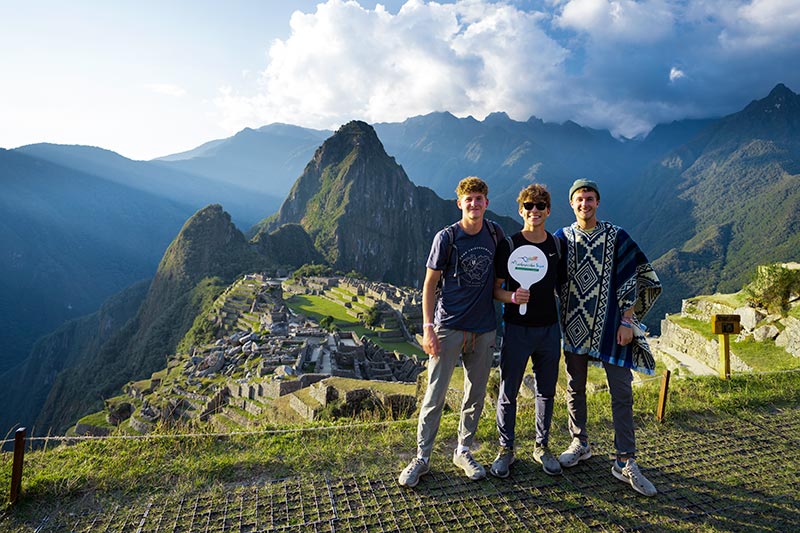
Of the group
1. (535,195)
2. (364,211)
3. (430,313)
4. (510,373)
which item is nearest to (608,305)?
(510,373)

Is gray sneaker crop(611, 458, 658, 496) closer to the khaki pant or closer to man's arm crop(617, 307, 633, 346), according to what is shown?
man's arm crop(617, 307, 633, 346)

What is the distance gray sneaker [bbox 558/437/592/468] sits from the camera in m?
3.52

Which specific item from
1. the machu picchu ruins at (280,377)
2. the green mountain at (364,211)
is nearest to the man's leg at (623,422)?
the machu picchu ruins at (280,377)

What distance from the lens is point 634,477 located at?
322 centimetres

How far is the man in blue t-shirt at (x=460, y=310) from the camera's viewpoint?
3270mm

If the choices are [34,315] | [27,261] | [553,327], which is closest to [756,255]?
[553,327]

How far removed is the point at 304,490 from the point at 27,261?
185m

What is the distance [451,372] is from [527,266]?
3.34ft

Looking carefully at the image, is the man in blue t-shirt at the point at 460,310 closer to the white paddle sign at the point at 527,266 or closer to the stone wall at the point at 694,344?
the white paddle sign at the point at 527,266

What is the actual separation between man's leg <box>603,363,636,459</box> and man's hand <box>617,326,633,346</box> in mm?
216

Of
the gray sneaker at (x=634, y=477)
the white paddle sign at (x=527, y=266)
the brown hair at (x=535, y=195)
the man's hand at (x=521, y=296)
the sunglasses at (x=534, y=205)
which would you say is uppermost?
the brown hair at (x=535, y=195)

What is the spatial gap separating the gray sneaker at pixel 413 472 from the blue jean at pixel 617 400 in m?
1.37

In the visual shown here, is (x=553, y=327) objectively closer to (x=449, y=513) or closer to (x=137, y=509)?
(x=449, y=513)

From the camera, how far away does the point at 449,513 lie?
9.63 ft
